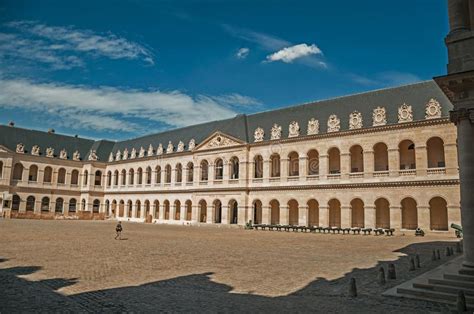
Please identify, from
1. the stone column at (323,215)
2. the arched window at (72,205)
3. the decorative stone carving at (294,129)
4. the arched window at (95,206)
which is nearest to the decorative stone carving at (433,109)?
the stone column at (323,215)

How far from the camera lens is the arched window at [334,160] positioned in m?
43.0

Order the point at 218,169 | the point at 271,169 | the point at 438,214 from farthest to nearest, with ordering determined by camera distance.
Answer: the point at 218,169 < the point at 271,169 < the point at 438,214

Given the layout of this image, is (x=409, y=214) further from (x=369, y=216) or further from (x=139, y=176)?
(x=139, y=176)

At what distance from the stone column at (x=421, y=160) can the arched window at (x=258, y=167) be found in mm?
19332

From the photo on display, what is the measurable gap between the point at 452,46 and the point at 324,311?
9657mm

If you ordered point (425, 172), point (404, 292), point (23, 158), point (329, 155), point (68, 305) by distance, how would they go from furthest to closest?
point (23, 158) < point (329, 155) < point (425, 172) < point (404, 292) < point (68, 305)

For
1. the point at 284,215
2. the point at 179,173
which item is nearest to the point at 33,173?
the point at 179,173

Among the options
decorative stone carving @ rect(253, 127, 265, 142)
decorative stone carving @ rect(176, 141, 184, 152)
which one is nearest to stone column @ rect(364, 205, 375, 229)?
decorative stone carving @ rect(253, 127, 265, 142)

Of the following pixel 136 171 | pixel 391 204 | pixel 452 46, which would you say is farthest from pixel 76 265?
pixel 136 171

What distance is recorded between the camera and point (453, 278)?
10.9m

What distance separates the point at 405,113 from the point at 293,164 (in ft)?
48.4

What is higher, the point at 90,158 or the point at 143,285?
the point at 90,158

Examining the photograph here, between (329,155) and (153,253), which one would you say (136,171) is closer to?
(329,155)

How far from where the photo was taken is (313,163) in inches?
1780
